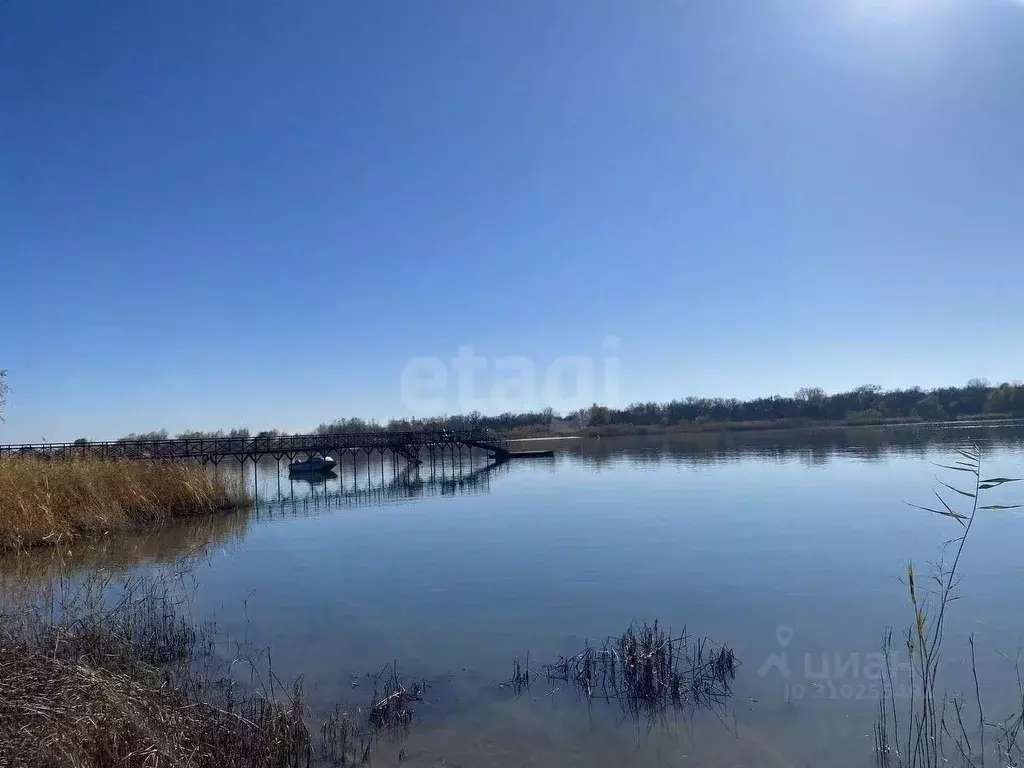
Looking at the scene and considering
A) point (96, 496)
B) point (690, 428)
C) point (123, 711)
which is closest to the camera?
point (123, 711)

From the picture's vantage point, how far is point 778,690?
816cm

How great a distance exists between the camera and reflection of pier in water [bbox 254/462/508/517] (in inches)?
1330

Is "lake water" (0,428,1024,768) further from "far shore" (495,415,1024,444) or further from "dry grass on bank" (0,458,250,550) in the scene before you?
"far shore" (495,415,1024,444)

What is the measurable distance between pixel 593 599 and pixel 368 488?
1163 inches

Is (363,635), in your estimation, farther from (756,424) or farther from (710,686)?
(756,424)

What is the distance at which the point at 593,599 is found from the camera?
12.7 m

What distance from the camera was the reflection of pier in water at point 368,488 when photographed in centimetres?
3378

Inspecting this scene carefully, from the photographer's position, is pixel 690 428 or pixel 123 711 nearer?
pixel 123 711

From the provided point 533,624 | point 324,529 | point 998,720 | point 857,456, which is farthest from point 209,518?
point 857,456

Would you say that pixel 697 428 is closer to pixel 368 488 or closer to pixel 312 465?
pixel 312 465

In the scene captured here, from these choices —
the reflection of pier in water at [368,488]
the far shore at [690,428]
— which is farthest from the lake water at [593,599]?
the far shore at [690,428]

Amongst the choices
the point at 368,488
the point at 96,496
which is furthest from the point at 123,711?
the point at 368,488

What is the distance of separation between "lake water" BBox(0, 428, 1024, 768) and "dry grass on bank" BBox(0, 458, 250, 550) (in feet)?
4.34

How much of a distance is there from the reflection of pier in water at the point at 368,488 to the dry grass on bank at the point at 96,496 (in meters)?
2.92
